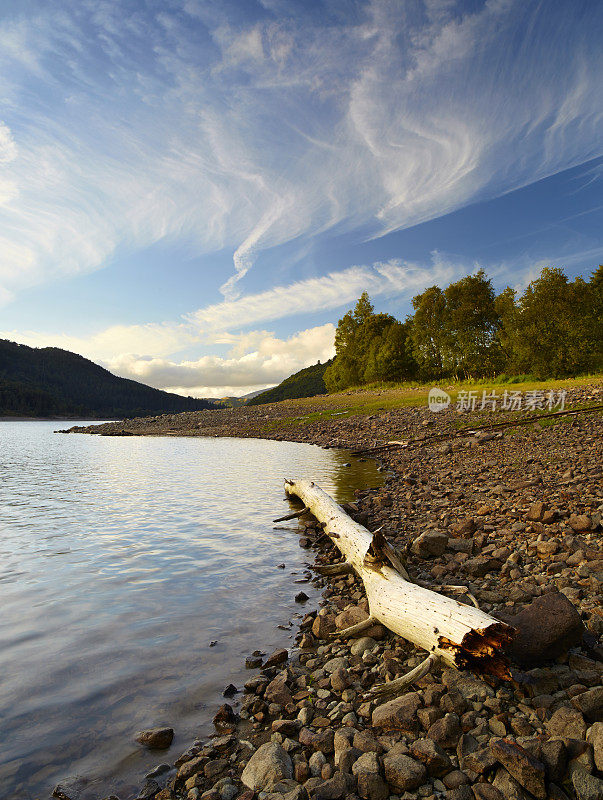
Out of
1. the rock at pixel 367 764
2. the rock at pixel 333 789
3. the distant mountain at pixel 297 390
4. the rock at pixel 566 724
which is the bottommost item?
the rock at pixel 333 789

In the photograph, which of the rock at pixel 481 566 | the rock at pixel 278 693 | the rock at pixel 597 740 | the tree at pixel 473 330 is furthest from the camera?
the tree at pixel 473 330

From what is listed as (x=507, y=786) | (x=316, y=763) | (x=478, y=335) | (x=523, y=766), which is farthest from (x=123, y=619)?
(x=478, y=335)

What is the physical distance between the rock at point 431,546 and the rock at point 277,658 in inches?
156

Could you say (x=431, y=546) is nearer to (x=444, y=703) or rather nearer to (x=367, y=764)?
(x=444, y=703)

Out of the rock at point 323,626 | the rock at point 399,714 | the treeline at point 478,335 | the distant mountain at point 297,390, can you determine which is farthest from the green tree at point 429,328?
the distant mountain at point 297,390

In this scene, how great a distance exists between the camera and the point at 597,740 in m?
3.72

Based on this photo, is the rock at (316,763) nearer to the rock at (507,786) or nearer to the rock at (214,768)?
the rock at (214,768)

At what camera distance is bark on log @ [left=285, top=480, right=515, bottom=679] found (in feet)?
15.8

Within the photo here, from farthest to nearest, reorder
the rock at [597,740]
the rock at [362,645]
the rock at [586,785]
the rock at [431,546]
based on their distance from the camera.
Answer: the rock at [431,546] < the rock at [362,645] < the rock at [597,740] < the rock at [586,785]

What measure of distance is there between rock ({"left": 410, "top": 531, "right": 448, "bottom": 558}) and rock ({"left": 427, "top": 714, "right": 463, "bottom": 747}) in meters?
4.77

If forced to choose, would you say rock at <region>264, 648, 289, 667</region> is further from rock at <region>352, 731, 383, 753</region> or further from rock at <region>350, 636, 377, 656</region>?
rock at <region>352, 731, 383, 753</region>

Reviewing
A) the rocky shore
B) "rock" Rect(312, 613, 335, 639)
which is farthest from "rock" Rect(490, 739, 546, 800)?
"rock" Rect(312, 613, 335, 639)

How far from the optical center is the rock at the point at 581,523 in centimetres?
839

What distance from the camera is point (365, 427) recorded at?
38.2m
